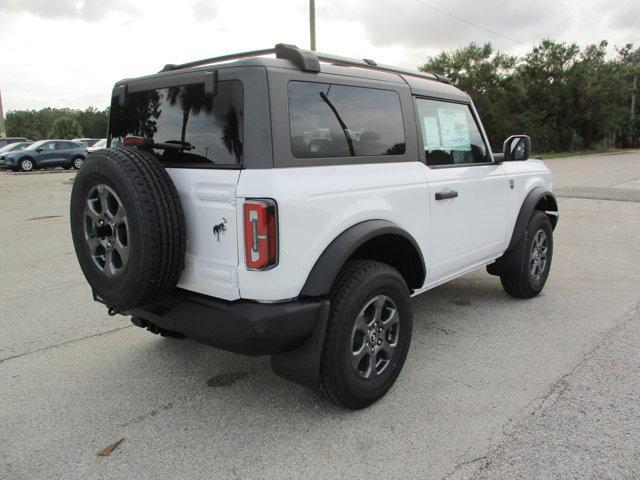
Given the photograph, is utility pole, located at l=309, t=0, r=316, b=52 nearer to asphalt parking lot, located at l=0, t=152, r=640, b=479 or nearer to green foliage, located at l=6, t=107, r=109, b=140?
asphalt parking lot, located at l=0, t=152, r=640, b=479

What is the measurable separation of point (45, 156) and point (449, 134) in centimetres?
2578

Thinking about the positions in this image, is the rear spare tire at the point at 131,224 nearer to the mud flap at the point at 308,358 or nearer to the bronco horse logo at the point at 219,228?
the bronco horse logo at the point at 219,228

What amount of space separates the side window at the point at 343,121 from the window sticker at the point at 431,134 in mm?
292

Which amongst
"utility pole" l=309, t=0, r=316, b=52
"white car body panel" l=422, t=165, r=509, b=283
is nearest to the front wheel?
"white car body panel" l=422, t=165, r=509, b=283

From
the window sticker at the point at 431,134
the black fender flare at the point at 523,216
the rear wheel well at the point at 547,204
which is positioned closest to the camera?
the window sticker at the point at 431,134

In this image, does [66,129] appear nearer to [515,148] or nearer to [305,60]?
[515,148]

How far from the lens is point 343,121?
9.66 ft

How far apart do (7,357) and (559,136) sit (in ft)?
132

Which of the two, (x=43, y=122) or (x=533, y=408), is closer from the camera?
(x=533, y=408)

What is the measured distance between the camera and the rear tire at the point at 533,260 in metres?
4.59

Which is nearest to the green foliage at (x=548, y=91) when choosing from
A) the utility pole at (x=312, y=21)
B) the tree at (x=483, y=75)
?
the tree at (x=483, y=75)

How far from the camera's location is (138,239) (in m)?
2.47

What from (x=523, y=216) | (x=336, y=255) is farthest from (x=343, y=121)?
(x=523, y=216)

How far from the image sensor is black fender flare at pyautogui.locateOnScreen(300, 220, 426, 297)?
2.61 meters
